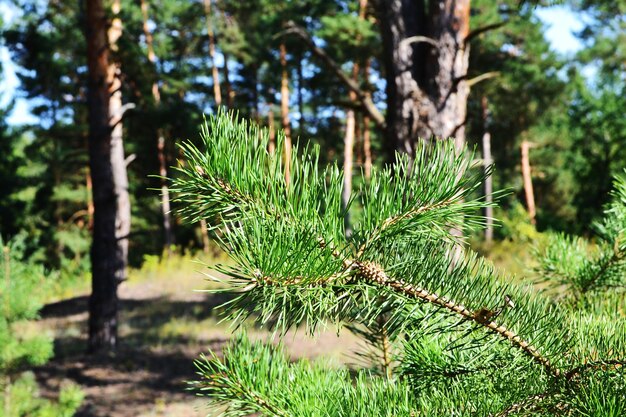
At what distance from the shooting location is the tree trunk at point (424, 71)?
317 cm

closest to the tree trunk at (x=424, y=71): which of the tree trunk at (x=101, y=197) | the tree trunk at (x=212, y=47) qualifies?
the tree trunk at (x=101, y=197)

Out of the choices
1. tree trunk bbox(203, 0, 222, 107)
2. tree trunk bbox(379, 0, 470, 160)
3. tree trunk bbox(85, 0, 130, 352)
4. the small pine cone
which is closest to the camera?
the small pine cone

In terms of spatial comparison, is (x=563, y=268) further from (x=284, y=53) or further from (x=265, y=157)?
(x=284, y=53)

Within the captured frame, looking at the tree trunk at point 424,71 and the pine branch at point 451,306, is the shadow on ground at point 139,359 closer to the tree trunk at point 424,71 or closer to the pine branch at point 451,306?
the tree trunk at point 424,71

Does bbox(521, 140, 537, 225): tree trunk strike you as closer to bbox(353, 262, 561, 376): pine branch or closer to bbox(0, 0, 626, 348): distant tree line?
bbox(0, 0, 626, 348): distant tree line

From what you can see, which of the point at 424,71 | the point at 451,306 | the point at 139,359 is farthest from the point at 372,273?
the point at 139,359

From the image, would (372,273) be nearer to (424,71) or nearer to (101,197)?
(424,71)

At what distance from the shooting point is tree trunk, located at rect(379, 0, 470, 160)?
3.17m

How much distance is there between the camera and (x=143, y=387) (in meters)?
6.66

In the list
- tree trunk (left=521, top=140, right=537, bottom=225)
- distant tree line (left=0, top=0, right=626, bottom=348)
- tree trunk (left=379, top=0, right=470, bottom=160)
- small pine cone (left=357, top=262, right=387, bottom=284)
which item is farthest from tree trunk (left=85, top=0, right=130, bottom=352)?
tree trunk (left=521, top=140, right=537, bottom=225)

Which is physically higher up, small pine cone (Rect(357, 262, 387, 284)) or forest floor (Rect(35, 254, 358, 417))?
small pine cone (Rect(357, 262, 387, 284))

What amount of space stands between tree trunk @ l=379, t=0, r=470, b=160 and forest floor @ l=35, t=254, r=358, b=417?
57.9 inches

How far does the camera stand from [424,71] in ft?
10.8

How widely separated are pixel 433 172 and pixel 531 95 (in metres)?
26.3
